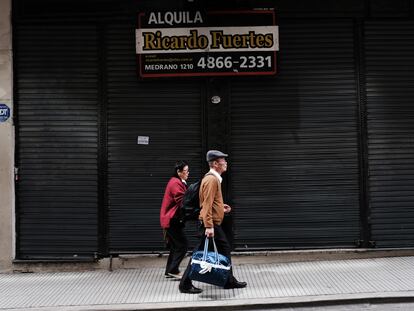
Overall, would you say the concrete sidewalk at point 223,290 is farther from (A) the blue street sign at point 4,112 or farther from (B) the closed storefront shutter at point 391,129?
(A) the blue street sign at point 4,112

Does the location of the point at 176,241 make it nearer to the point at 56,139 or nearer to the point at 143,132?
the point at 143,132

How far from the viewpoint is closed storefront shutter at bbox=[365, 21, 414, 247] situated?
10.3 meters

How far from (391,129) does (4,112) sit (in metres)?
6.74

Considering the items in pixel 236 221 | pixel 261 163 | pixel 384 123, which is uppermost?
pixel 384 123

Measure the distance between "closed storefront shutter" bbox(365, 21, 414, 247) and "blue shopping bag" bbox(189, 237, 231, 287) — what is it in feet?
11.7

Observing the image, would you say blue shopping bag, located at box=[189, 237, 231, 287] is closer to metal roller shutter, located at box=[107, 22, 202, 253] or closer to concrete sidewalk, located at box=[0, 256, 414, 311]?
concrete sidewalk, located at box=[0, 256, 414, 311]

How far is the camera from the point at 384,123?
33.9ft

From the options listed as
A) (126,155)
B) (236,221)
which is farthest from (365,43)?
(126,155)

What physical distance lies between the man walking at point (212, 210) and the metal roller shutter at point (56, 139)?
2629 millimetres

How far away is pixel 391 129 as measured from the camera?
33.9 ft

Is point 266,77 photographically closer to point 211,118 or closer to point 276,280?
point 211,118

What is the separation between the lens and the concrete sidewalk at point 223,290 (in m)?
7.86

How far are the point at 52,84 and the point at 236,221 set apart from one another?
158 inches

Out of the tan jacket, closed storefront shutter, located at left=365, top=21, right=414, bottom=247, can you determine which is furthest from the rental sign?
the tan jacket
